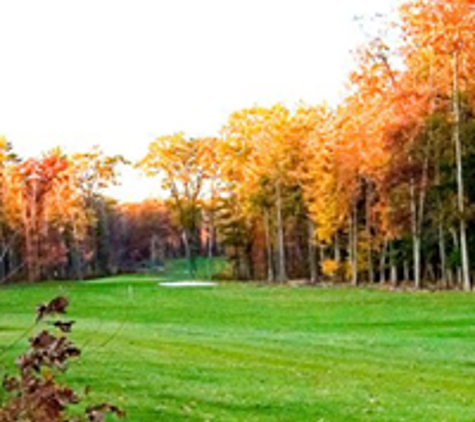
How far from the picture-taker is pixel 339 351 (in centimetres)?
1741

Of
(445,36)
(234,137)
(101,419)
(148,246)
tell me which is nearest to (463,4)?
(445,36)

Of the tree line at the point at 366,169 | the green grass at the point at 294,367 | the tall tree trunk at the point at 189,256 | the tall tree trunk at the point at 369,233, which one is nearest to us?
the green grass at the point at 294,367

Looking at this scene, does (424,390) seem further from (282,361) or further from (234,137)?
(234,137)

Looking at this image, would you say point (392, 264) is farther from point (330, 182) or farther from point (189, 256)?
point (189, 256)

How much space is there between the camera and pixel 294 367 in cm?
1399

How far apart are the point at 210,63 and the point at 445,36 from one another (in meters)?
15.1

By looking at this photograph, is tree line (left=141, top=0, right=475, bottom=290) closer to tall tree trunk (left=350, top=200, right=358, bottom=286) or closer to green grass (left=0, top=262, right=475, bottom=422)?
tall tree trunk (left=350, top=200, right=358, bottom=286)

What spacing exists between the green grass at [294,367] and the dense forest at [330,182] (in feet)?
24.5

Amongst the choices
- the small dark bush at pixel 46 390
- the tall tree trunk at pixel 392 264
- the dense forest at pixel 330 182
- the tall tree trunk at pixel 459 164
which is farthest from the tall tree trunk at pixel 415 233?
the small dark bush at pixel 46 390

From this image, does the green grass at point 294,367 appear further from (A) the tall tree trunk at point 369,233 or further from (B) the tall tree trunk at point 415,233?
(A) the tall tree trunk at point 369,233

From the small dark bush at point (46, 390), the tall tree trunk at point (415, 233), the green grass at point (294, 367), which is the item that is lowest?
the green grass at point (294, 367)

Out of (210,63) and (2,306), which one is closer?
(2,306)

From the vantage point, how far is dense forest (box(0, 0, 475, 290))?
123ft

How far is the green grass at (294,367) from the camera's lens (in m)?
9.91
